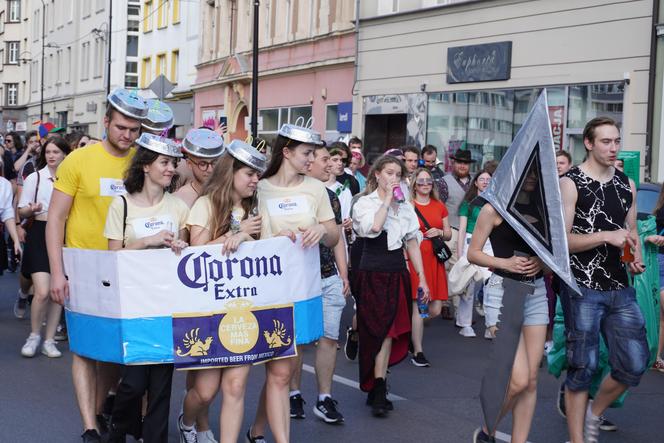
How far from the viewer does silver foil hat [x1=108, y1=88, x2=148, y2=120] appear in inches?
236

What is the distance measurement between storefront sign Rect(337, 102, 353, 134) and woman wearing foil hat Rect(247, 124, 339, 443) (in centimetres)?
2146

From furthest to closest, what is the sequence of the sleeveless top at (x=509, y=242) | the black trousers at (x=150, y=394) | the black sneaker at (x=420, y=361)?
the black sneaker at (x=420, y=361) → the sleeveless top at (x=509, y=242) → the black trousers at (x=150, y=394)

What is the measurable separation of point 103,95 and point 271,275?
52209mm

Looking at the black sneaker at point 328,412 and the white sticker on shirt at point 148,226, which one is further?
the black sneaker at point 328,412

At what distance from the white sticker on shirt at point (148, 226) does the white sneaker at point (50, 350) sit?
13.7 ft

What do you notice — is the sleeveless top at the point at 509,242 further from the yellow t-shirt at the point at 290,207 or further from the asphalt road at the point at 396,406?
the asphalt road at the point at 396,406

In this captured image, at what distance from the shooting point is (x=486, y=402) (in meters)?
6.02

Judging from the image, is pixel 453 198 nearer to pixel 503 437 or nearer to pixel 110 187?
pixel 503 437

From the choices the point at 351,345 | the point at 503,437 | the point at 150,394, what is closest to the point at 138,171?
the point at 150,394

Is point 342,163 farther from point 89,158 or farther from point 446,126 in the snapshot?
point 446,126

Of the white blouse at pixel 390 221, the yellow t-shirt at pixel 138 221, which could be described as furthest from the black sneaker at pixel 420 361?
the yellow t-shirt at pixel 138 221

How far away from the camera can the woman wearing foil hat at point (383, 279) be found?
754cm

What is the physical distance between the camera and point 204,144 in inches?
236

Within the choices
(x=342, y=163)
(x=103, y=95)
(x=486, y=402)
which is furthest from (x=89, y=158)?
(x=103, y=95)
